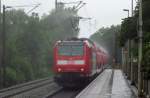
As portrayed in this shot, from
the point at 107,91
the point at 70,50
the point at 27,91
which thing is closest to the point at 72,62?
the point at 70,50

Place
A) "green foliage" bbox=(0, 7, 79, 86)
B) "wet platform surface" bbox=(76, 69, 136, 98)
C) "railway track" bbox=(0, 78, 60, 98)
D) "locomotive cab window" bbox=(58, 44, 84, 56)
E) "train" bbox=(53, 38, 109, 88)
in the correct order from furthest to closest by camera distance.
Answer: "green foliage" bbox=(0, 7, 79, 86) → "locomotive cab window" bbox=(58, 44, 84, 56) → "train" bbox=(53, 38, 109, 88) → "railway track" bbox=(0, 78, 60, 98) → "wet platform surface" bbox=(76, 69, 136, 98)

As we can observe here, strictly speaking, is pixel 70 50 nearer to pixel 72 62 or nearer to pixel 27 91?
pixel 72 62

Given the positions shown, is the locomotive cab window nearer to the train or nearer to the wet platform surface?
the train

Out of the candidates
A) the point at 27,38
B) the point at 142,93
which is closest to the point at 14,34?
the point at 27,38

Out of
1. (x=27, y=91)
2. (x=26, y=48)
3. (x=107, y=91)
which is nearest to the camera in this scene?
(x=107, y=91)

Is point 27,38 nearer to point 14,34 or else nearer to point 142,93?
point 14,34

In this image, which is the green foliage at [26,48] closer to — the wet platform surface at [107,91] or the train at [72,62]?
the train at [72,62]

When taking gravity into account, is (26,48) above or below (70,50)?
above

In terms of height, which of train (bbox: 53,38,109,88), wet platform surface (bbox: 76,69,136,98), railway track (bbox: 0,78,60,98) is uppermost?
train (bbox: 53,38,109,88)

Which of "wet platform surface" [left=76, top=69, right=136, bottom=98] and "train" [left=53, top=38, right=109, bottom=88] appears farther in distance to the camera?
"train" [left=53, top=38, right=109, bottom=88]

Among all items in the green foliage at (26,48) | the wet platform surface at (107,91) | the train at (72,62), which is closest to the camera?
the wet platform surface at (107,91)

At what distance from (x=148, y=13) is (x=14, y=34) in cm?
3594

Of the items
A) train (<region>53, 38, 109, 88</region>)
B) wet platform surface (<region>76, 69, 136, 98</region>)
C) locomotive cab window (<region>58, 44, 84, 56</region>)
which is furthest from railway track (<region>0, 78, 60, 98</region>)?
wet platform surface (<region>76, 69, 136, 98</region>)

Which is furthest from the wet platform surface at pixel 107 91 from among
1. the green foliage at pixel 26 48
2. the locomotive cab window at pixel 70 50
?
the green foliage at pixel 26 48
